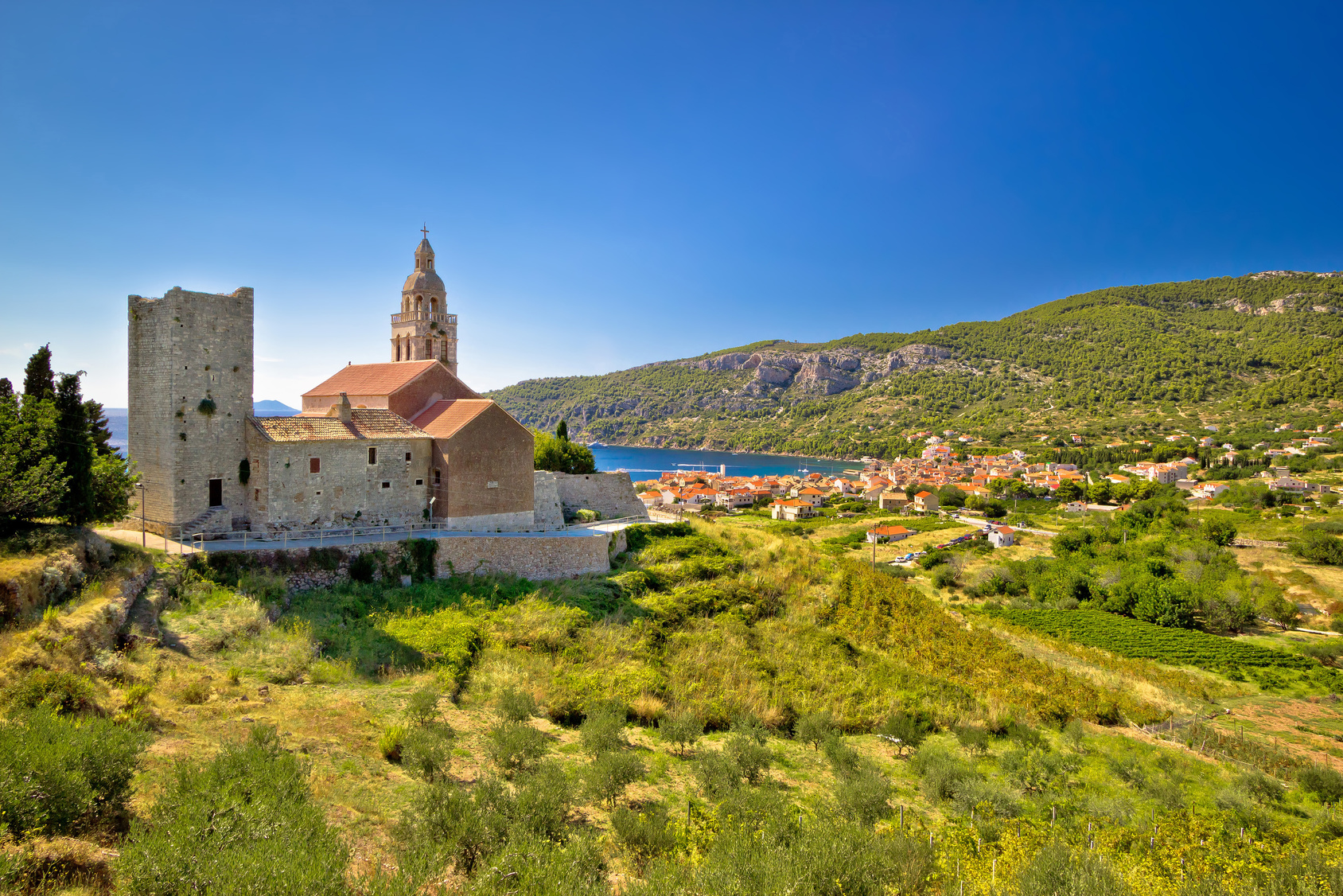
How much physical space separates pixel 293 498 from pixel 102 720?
12.7 meters

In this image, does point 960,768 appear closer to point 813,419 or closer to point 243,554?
point 243,554

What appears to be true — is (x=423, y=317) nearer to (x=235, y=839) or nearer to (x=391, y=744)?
→ (x=391, y=744)

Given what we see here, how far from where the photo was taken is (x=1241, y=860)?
9.17 metres

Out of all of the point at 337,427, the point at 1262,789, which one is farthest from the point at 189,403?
the point at 1262,789

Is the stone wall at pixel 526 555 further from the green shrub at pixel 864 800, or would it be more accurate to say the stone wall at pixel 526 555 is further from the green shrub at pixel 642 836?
the green shrub at pixel 642 836

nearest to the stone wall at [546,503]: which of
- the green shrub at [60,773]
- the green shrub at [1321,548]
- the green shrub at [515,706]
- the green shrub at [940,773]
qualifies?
the green shrub at [515,706]

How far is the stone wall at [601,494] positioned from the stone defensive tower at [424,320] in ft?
32.9

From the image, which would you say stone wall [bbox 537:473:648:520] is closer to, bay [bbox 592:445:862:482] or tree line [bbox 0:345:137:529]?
tree line [bbox 0:345:137:529]

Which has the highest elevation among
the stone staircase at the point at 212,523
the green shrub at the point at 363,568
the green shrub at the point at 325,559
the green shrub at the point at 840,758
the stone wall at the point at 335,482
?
the stone wall at the point at 335,482

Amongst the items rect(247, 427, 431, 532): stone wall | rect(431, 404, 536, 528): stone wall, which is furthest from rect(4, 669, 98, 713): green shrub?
rect(431, 404, 536, 528): stone wall

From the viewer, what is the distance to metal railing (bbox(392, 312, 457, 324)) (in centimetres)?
3356

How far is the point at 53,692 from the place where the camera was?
26.3 feet

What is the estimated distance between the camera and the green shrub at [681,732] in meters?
13.3

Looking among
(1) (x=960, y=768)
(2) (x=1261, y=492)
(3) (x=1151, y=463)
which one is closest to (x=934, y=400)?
(3) (x=1151, y=463)
